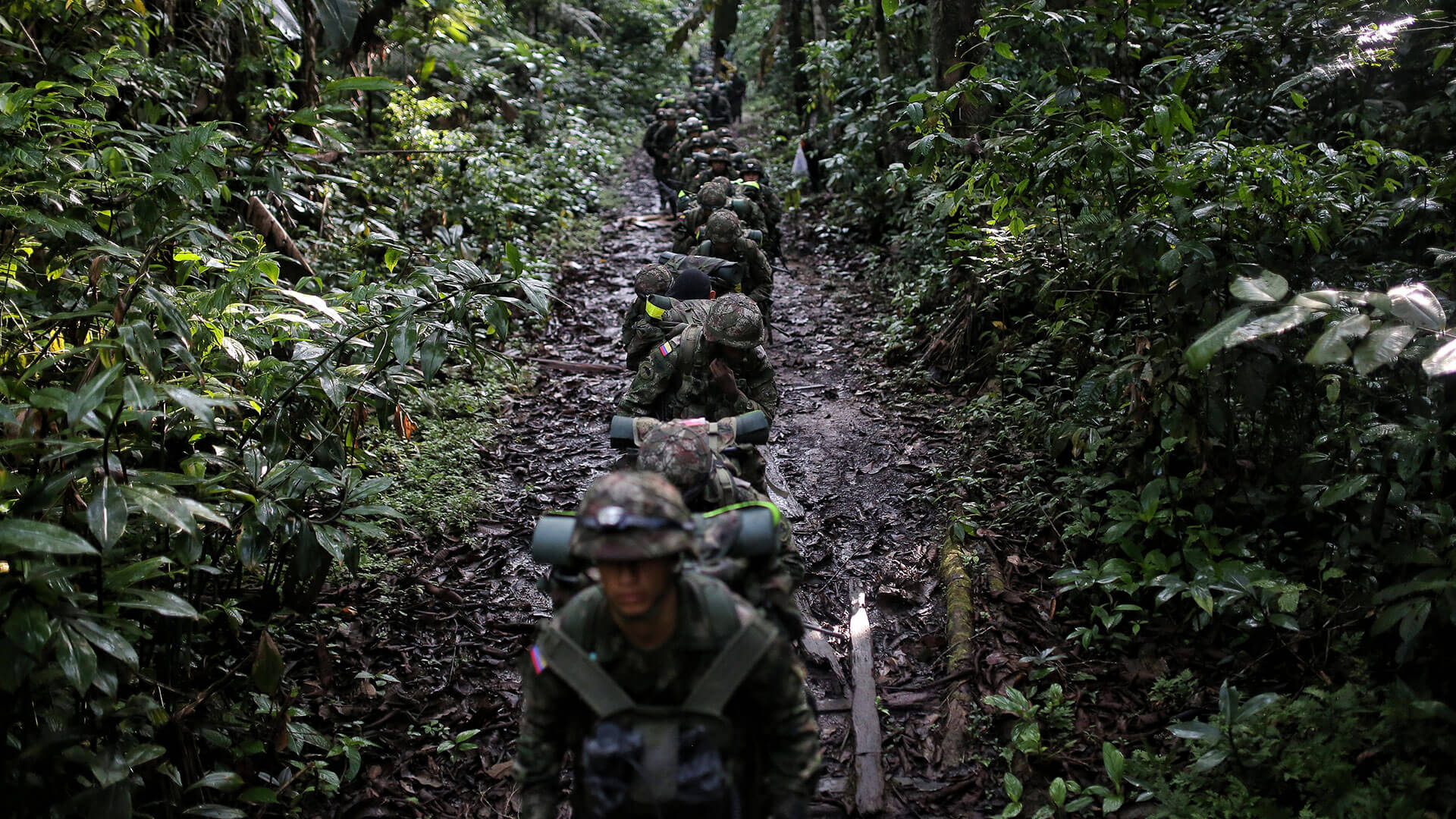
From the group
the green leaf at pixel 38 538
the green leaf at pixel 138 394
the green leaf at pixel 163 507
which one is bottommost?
the green leaf at pixel 163 507

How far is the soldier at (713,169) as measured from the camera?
12.8 meters

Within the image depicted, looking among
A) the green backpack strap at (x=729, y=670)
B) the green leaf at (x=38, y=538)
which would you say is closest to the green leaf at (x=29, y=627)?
the green leaf at (x=38, y=538)

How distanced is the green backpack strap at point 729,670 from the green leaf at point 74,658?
198 centimetres

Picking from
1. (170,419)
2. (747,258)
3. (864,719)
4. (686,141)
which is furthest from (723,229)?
(686,141)

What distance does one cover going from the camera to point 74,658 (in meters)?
2.88

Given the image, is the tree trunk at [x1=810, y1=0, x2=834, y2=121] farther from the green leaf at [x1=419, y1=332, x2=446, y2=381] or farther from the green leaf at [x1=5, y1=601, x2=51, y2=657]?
the green leaf at [x1=5, y1=601, x2=51, y2=657]

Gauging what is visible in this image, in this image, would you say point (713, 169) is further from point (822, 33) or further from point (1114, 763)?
point (1114, 763)

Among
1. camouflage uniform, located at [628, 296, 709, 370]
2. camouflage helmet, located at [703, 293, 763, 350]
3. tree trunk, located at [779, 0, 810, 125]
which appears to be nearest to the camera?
camouflage helmet, located at [703, 293, 763, 350]

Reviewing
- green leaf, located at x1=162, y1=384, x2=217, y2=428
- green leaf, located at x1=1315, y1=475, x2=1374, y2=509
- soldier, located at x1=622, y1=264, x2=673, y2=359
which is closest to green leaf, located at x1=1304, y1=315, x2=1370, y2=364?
green leaf, located at x1=1315, y1=475, x2=1374, y2=509

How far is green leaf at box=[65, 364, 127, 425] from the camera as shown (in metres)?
2.77

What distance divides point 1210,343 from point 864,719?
2783 mm

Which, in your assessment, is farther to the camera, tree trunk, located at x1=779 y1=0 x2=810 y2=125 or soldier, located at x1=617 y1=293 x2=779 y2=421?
tree trunk, located at x1=779 y1=0 x2=810 y2=125

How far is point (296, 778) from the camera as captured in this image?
13.7 ft

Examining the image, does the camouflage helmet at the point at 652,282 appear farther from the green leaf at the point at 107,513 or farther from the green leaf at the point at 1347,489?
the green leaf at the point at 1347,489
